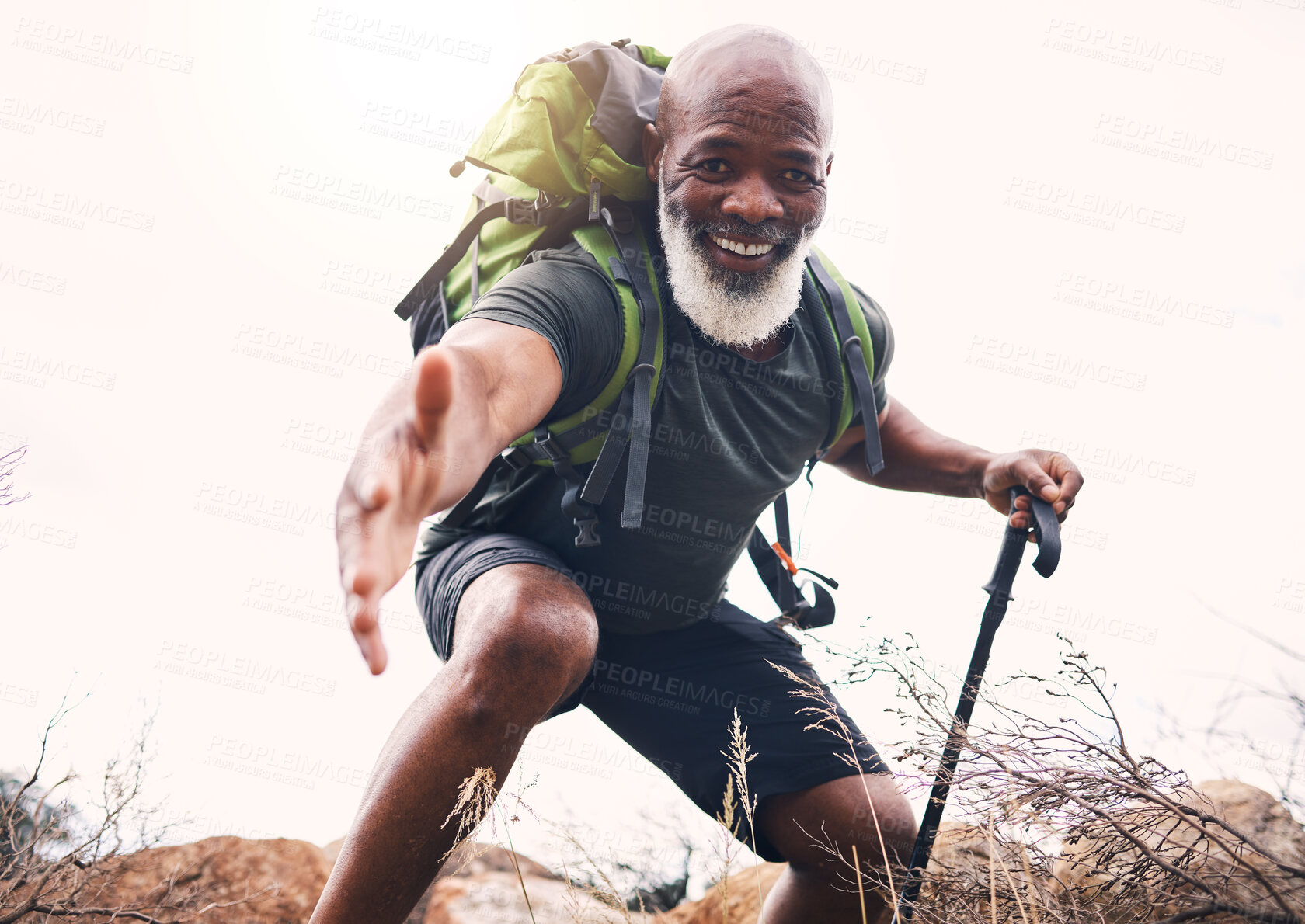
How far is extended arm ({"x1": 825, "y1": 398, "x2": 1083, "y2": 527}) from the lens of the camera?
238cm

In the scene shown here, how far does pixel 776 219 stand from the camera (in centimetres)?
229

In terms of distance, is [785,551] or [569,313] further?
[785,551]

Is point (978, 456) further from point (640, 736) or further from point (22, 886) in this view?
point (22, 886)

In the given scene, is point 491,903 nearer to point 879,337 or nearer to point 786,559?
point 786,559

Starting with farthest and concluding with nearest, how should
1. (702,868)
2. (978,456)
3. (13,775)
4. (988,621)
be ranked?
(702,868) < (13,775) < (978,456) < (988,621)

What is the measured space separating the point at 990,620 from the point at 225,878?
368 cm

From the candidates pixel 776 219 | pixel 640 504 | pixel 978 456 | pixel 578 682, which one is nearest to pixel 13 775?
pixel 578 682

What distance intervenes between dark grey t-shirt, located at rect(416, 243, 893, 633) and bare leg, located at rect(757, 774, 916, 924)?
61 cm

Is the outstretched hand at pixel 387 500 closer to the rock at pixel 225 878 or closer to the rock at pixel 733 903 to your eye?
the rock at pixel 225 878

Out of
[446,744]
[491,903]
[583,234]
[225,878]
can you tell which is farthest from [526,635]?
[225,878]

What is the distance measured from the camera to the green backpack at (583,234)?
1996mm

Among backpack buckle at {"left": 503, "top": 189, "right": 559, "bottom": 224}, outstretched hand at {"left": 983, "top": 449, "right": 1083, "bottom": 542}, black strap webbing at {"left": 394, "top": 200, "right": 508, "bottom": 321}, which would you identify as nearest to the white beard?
backpack buckle at {"left": 503, "top": 189, "right": 559, "bottom": 224}

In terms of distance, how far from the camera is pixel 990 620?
2.23 metres

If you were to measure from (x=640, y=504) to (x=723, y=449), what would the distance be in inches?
18.3
